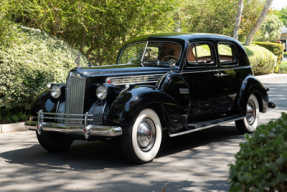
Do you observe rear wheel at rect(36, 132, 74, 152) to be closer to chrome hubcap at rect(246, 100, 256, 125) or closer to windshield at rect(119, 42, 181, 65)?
windshield at rect(119, 42, 181, 65)

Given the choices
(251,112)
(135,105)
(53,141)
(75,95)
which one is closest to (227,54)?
(251,112)

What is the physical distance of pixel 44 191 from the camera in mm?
4734

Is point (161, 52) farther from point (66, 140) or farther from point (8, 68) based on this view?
point (8, 68)

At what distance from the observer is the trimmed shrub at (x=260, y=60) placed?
23.0m

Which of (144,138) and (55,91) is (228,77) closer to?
(144,138)

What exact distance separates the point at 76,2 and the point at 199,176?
7.84 meters

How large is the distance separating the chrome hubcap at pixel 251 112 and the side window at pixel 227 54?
34.9 inches

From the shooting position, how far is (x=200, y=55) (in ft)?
24.6

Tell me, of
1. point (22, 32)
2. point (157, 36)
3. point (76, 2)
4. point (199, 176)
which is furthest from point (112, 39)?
point (199, 176)

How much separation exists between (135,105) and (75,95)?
987 mm

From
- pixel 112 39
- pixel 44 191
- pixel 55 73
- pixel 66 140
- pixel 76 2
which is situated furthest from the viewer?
pixel 112 39

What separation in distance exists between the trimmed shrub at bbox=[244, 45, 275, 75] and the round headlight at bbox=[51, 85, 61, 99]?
17.6m

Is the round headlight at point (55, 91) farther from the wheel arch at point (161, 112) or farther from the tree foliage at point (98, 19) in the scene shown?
the tree foliage at point (98, 19)

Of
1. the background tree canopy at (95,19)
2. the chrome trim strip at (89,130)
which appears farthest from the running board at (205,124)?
the background tree canopy at (95,19)
